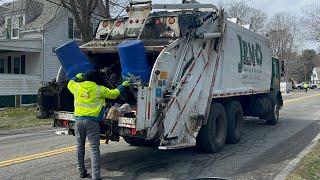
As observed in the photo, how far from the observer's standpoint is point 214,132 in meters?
10.1

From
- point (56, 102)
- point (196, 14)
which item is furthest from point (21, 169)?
point (196, 14)

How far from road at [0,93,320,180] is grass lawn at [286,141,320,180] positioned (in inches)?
13.9

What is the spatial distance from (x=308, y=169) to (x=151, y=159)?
2.99m

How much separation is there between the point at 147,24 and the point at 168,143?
8.26 ft

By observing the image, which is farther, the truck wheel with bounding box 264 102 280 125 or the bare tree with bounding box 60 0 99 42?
the bare tree with bounding box 60 0 99 42

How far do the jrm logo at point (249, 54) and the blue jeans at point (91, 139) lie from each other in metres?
5.31

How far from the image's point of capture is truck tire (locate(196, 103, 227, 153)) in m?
9.85

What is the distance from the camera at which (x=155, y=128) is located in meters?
7.96

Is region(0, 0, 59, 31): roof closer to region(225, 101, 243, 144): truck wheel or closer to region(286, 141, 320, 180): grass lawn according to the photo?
region(225, 101, 243, 144): truck wheel

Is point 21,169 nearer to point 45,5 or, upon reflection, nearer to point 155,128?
point 155,128

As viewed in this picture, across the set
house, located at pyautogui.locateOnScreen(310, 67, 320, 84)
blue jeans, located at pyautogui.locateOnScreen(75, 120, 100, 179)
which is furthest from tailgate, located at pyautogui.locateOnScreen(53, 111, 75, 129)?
house, located at pyautogui.locateOnScreen(310, 67, 320, 84)

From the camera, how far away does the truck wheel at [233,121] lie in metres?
11.2

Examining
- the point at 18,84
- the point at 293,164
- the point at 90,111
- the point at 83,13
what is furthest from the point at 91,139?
the point at 18,84

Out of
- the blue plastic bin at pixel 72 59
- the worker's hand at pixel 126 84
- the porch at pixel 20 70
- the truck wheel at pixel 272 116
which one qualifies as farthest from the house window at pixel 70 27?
the worker's hand at pixel 126 84
